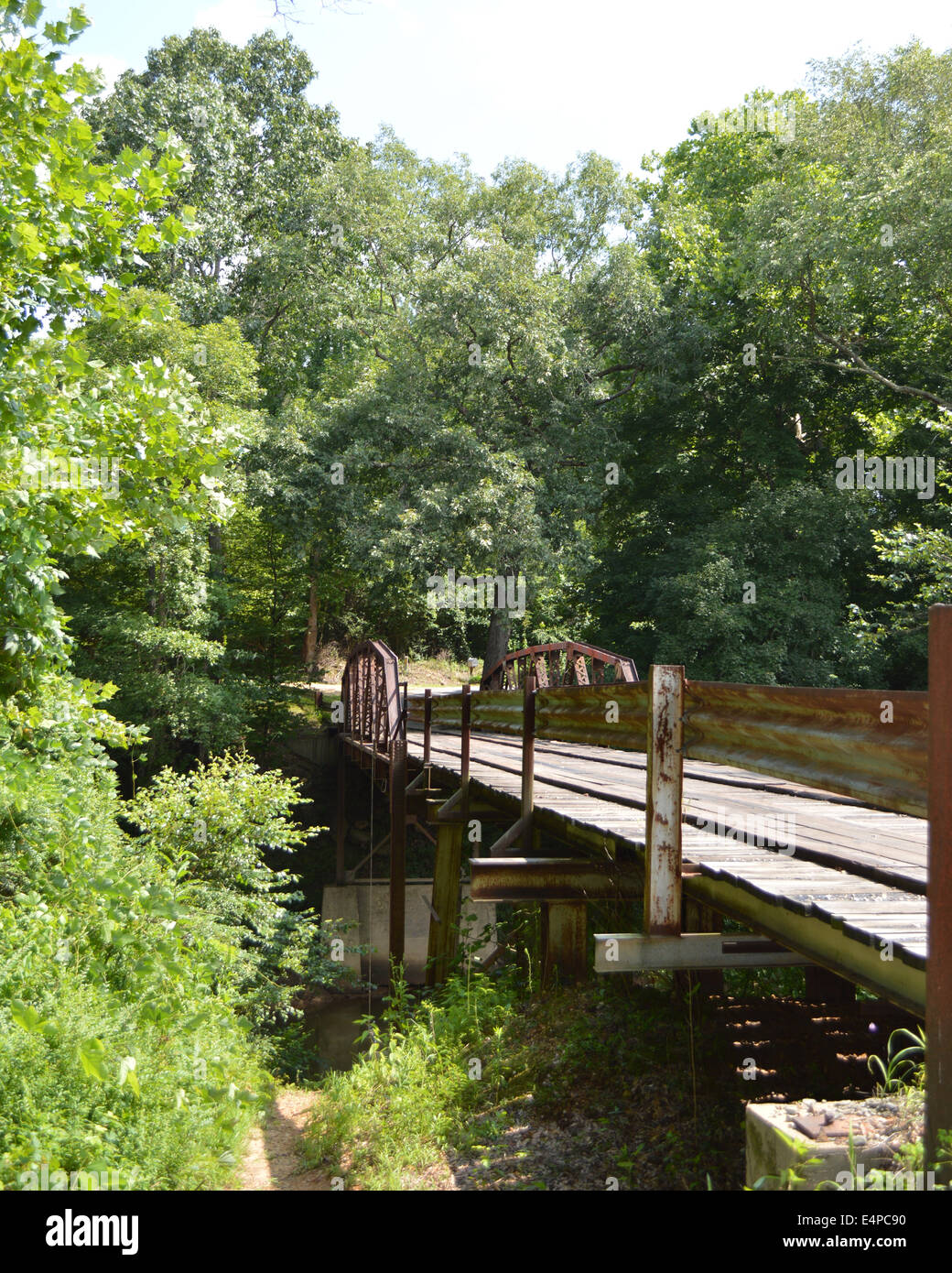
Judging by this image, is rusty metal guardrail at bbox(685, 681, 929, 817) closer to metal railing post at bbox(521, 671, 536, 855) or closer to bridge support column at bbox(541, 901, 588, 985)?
metal railing post at bbox(521, 671, 536, 855)

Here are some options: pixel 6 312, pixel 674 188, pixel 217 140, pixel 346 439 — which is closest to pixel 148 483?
pixel 6 312

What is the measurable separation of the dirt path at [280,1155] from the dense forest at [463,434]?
376mm

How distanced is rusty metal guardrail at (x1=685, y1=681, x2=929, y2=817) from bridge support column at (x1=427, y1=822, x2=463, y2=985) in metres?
5.92

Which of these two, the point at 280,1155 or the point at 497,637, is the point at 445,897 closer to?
the point at 280,1155

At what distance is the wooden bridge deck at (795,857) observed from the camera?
2.79 metres

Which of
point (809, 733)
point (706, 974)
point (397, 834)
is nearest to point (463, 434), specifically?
point (397, 834)

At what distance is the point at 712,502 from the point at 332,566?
32.0 ft

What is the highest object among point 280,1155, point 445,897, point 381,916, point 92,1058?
point 92,1058

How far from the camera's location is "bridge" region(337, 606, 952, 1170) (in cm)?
242

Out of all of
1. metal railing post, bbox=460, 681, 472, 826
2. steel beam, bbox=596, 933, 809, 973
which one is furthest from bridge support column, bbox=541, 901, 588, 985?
steel beam, bbox=596, 933, 809, 973

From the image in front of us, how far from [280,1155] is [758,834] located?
3935 mm

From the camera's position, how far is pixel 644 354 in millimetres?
22062

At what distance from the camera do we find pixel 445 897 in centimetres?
925

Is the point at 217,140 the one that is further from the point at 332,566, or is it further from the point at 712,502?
the point at 712,502
